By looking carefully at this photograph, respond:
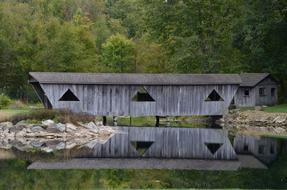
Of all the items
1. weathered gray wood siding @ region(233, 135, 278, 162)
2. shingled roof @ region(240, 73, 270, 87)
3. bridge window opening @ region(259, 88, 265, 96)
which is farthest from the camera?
bridge window opening @ region(259, 88, 265, 96)

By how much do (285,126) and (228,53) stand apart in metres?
18.4

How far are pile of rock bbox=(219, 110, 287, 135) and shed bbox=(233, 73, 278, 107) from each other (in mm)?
4140

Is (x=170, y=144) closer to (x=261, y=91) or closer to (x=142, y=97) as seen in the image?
(x=142, y=97)

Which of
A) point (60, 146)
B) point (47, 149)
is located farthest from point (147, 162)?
point (60, 146)

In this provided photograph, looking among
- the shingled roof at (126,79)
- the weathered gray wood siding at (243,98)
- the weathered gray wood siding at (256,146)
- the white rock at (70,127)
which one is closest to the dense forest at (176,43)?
the weathered gray wood siding at (243,98)

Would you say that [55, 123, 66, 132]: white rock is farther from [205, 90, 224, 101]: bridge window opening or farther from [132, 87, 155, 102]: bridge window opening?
[205, 90, 224, 101]: bridge window opening

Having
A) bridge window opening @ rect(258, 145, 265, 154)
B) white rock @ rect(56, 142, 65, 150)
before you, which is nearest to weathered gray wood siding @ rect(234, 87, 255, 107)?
bridge window opening @ rect(258, 145, 265, 154)

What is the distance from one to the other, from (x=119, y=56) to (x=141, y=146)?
123ft

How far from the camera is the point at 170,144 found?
32.6 meters

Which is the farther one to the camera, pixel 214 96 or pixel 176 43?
pixel 176 43

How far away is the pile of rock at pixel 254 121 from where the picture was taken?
42.2 metres

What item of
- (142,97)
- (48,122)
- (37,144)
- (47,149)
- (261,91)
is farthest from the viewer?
(261,91)

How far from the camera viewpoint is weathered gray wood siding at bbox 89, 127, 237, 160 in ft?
92.4

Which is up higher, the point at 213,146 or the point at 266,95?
the point at 266,95
